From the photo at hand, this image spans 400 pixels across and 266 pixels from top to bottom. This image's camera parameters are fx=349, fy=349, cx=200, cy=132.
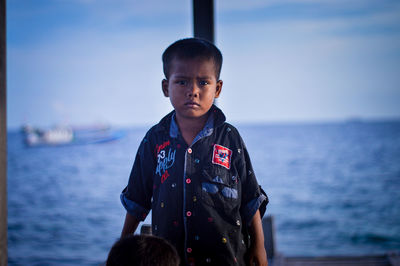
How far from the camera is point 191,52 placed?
1.20 metres

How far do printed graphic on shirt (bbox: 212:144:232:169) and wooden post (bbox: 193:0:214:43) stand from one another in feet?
1.81

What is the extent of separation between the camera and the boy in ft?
3.70

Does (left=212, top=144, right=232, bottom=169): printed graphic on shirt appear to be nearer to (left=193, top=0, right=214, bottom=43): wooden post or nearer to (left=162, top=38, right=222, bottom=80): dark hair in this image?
(left=162, top=38, right=222, bottom=80): dark hair

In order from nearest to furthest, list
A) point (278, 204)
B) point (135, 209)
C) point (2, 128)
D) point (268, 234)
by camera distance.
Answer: point (135, 209)
point (2, 128)
point (268, 234)
point (278, 204)

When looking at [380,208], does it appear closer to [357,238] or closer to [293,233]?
[357,238]

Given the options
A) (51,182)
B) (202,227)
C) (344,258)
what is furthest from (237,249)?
(51,182)

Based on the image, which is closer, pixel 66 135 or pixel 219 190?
pixel 219 190

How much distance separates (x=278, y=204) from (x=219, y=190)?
15.3 meters

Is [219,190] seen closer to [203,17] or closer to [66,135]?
[203,17]

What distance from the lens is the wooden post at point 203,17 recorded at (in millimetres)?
1516

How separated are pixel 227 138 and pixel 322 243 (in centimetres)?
1040

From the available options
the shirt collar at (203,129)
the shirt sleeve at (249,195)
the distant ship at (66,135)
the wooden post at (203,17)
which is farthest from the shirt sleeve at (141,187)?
the distant ship at (66,135)

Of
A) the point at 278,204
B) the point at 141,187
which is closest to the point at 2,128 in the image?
the point at 141,187

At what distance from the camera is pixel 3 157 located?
145 cm
